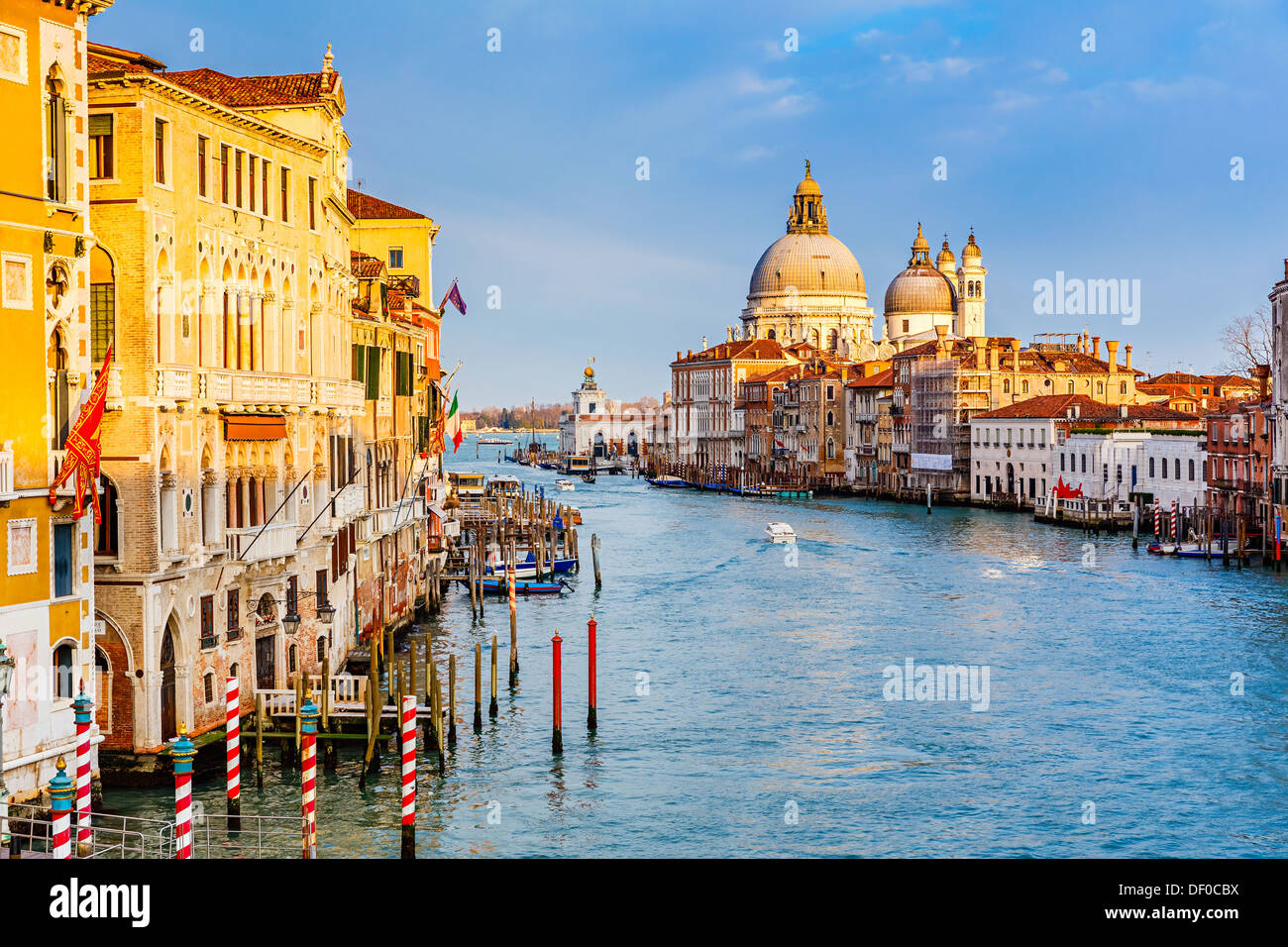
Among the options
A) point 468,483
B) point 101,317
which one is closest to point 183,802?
point 101,317

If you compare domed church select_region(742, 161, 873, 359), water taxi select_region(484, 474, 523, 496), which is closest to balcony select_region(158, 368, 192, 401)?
water taxi select_region(484, 474, 523, 496)

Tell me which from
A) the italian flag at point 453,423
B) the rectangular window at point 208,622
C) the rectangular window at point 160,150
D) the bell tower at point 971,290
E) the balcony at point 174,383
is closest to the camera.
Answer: the balcony at point 174,383

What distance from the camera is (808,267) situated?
112688mm

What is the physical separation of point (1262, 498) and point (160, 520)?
1222 inches

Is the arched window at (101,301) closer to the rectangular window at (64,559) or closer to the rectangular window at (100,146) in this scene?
the rectangular window at (100,146)

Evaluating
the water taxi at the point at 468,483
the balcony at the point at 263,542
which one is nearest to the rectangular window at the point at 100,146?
the balcony at the point at 263,542

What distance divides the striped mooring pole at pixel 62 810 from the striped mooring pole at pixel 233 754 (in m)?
1.24

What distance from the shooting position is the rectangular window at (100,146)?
42.7ft

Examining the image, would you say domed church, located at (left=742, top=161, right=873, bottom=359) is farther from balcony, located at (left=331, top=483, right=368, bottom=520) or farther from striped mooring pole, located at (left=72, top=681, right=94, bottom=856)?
striped mooring pole, located at (left=72, top=681, right=94, bottom=856)

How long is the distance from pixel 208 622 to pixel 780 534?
31132 mm

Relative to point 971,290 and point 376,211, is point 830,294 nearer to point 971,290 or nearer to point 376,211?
point 971,290

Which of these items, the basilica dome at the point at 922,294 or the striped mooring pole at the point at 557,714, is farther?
the basilica dome at the point at 922,294

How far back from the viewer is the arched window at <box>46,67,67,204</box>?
11.2 meters
